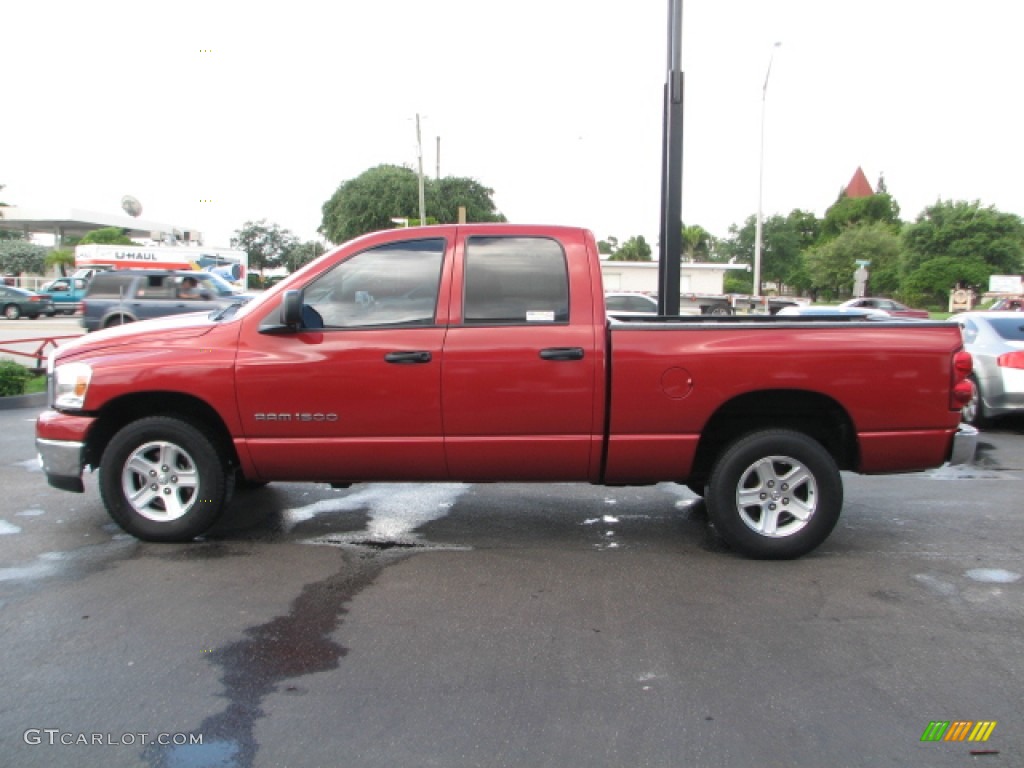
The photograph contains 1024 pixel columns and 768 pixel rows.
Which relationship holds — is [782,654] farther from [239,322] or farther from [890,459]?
[239,322]

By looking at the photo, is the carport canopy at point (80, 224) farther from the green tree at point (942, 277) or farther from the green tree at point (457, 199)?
the green tree at point (942, 277)

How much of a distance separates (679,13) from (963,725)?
7.10 meters

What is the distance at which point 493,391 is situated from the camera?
5062 millimetres

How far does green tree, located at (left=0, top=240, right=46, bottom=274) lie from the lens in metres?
56.0

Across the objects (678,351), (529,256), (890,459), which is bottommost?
(890,459)

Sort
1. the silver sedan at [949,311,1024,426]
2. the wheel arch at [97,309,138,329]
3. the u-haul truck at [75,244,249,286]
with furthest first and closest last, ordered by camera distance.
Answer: the u-haul truck at [75,244,249,286], the wheel arch at [97,309,138,329], the silver sedan at [949,311,1024,426]

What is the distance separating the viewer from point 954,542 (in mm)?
5688

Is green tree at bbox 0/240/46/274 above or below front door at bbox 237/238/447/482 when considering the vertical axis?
above

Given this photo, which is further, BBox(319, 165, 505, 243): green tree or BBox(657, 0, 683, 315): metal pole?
BBox(319, 165, 505, 243): green tree

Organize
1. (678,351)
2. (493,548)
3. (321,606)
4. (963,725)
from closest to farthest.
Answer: (963,725), (321,606), (678,351), (493,548)

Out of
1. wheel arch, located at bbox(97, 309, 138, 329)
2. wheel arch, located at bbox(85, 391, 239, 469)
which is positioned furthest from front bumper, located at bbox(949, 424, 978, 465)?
wheel arch, located at bbox(97, 309, 138, 329)

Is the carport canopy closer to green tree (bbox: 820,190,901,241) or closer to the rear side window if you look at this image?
the rear side window

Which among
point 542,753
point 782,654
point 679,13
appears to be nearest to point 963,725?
point 782,654

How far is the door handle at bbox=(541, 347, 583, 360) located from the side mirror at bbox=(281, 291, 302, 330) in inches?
56.0
